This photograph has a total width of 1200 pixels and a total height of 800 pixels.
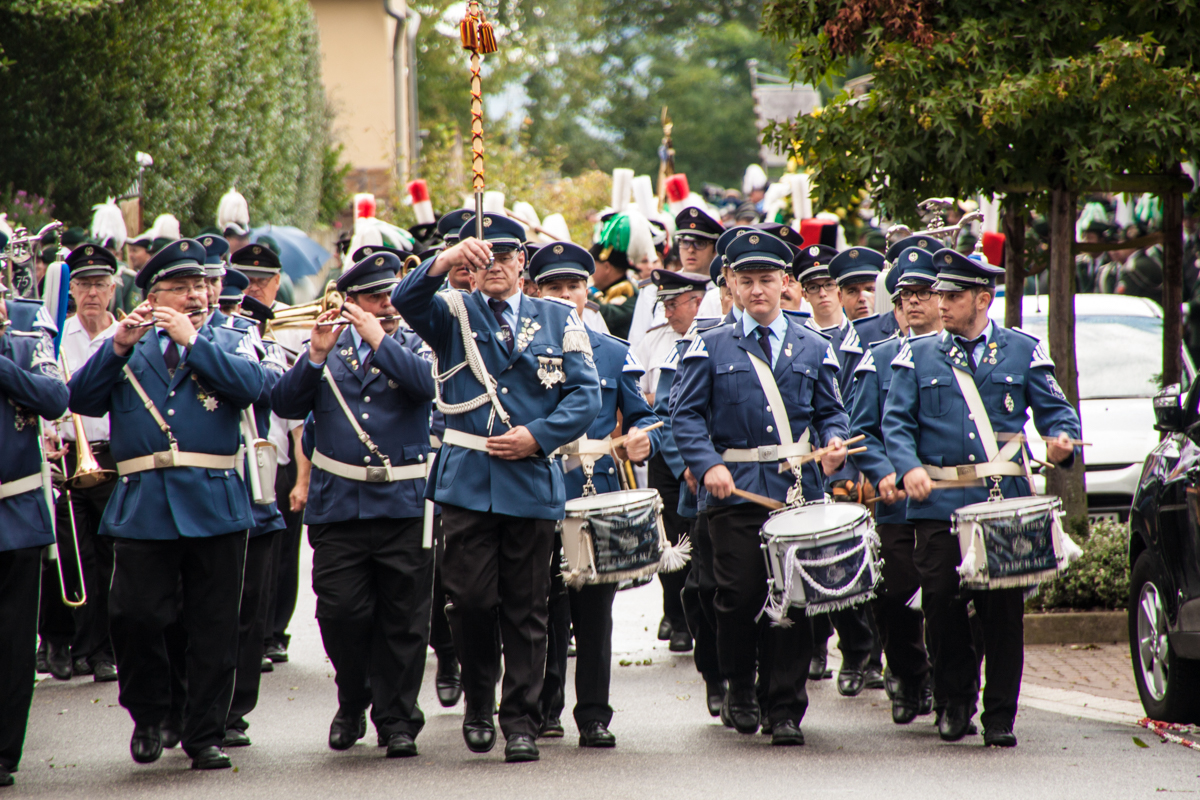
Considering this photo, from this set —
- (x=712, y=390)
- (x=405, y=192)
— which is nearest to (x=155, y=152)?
(x=405, y=192)

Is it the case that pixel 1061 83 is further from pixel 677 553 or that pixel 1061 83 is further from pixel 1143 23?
pixel 677 553

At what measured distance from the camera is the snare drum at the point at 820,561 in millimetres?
7051

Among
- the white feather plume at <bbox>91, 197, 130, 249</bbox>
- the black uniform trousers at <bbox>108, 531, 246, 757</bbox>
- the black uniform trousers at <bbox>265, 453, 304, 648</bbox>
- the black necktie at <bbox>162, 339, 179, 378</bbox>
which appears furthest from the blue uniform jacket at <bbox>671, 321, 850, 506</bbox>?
the white feather plume at <bbox>91, 197, 130, 249</bbox>

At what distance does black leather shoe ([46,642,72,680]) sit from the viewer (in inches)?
383

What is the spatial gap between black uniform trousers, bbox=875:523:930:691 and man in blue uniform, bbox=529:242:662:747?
4.16 feet

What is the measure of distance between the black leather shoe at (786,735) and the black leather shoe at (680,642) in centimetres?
295

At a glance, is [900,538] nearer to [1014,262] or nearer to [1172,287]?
[1014,262]

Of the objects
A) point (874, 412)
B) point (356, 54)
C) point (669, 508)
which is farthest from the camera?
point (356, 54)

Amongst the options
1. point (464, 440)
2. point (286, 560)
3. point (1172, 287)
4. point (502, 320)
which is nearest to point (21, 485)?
point (464, 440)

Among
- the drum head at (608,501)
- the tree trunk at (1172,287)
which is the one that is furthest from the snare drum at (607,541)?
the tree trunk at (1172,287)

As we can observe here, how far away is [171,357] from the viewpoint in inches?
285

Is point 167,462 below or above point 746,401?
below

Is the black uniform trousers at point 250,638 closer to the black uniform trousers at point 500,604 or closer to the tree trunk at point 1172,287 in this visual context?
the black uniform trousers at point 500,604

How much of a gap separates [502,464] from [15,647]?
2.18m
